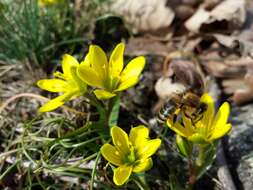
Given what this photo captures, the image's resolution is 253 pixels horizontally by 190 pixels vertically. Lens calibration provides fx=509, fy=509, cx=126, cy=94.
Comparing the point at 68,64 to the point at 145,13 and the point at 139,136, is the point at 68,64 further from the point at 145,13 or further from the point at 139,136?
the point at 145,13

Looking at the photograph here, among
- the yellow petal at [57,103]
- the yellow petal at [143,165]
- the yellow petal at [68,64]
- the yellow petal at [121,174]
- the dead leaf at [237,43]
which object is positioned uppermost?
the yellow petal at [68,64]

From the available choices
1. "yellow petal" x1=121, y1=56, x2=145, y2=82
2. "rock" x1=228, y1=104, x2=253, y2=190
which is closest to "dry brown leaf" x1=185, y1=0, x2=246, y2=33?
"rock" x1=228, y1=104, x2=253, y2=190

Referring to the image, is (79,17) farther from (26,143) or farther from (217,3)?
(26,143)

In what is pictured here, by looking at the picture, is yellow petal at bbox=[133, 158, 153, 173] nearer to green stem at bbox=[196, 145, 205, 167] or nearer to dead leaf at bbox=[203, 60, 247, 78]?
green stem at bbox=[196, 145, 205, 167]

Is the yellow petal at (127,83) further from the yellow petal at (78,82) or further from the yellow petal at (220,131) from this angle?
the yellow petal at (220,131)

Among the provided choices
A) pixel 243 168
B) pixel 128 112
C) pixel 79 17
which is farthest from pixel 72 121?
pixel 79 17

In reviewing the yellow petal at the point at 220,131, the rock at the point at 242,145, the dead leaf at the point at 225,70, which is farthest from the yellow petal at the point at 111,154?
the dead leaf at the point at 225,70
